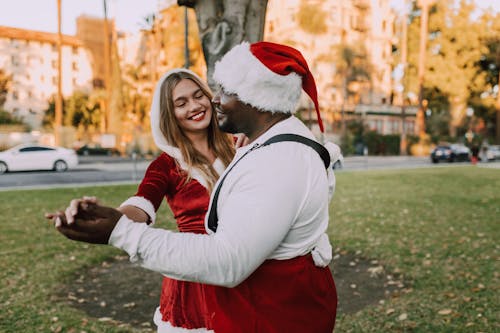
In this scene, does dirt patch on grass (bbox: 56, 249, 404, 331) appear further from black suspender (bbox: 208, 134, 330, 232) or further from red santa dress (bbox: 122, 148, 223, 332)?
black suspender (bbox: 208, 134, 330, 232)

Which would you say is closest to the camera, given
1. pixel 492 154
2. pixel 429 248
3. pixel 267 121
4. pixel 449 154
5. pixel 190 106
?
pixel 267 121

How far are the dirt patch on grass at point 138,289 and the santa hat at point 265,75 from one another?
11.8 ft

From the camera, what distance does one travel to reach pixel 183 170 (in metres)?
2.61

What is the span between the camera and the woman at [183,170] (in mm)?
2498

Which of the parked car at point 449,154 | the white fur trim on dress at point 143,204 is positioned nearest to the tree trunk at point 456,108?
the parked car at point 449,154

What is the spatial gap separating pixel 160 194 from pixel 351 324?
2880 millimetres

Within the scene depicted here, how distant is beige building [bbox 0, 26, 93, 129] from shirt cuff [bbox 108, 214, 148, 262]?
62.8 metres

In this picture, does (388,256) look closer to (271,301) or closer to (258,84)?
(271,301)

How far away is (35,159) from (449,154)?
85.2 feet

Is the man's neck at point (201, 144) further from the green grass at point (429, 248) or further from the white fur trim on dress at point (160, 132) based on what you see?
the green grass at point (429, 248)

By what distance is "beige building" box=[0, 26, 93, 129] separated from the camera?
60781 millimetres

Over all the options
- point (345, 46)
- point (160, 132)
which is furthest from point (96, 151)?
point (160, 132)

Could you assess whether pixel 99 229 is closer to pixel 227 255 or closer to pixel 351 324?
pixel 227 255

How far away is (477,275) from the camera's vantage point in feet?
19.8
